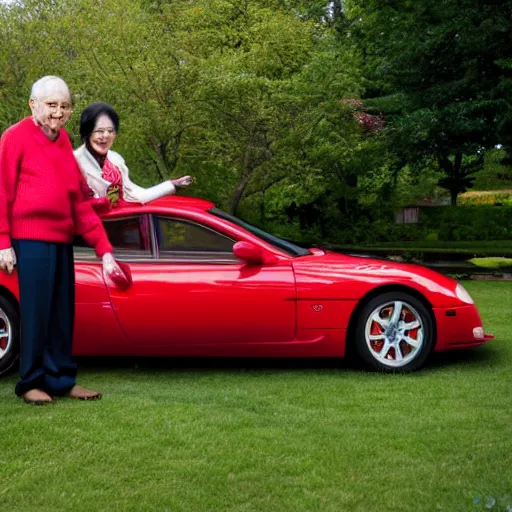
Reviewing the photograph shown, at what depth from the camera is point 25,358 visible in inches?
239

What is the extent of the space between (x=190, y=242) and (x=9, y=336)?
1607 millimetres

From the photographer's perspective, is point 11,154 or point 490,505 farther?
point 11,154

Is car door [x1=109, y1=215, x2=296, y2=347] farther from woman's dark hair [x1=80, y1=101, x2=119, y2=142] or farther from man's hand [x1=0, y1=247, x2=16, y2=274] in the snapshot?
man's hand [x1=0, y1=247, x2=16, y2=274]

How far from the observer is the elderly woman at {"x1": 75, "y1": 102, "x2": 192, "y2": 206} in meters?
6.64

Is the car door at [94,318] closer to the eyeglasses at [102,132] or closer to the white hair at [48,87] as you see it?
the eyeglasses at [102,132]

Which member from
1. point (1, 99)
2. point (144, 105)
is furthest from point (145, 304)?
point (1, 99)

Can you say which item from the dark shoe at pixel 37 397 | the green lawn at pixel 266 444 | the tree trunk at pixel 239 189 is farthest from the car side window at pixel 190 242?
the tree trunk at pixel 239 189

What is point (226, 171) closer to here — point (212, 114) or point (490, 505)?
point (212, 114)

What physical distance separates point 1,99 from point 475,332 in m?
13.0

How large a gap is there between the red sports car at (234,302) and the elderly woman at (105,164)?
0.13 m

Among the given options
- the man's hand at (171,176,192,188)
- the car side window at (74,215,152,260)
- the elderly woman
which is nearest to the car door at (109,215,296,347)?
the car side window at (74,215,152,260)

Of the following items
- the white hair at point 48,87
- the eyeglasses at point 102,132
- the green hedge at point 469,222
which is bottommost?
the green hedge at point 469,222

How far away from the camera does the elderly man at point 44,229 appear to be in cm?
576

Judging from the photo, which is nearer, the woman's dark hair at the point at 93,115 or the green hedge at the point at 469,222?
the woman's dark hair at the point at 93,115
